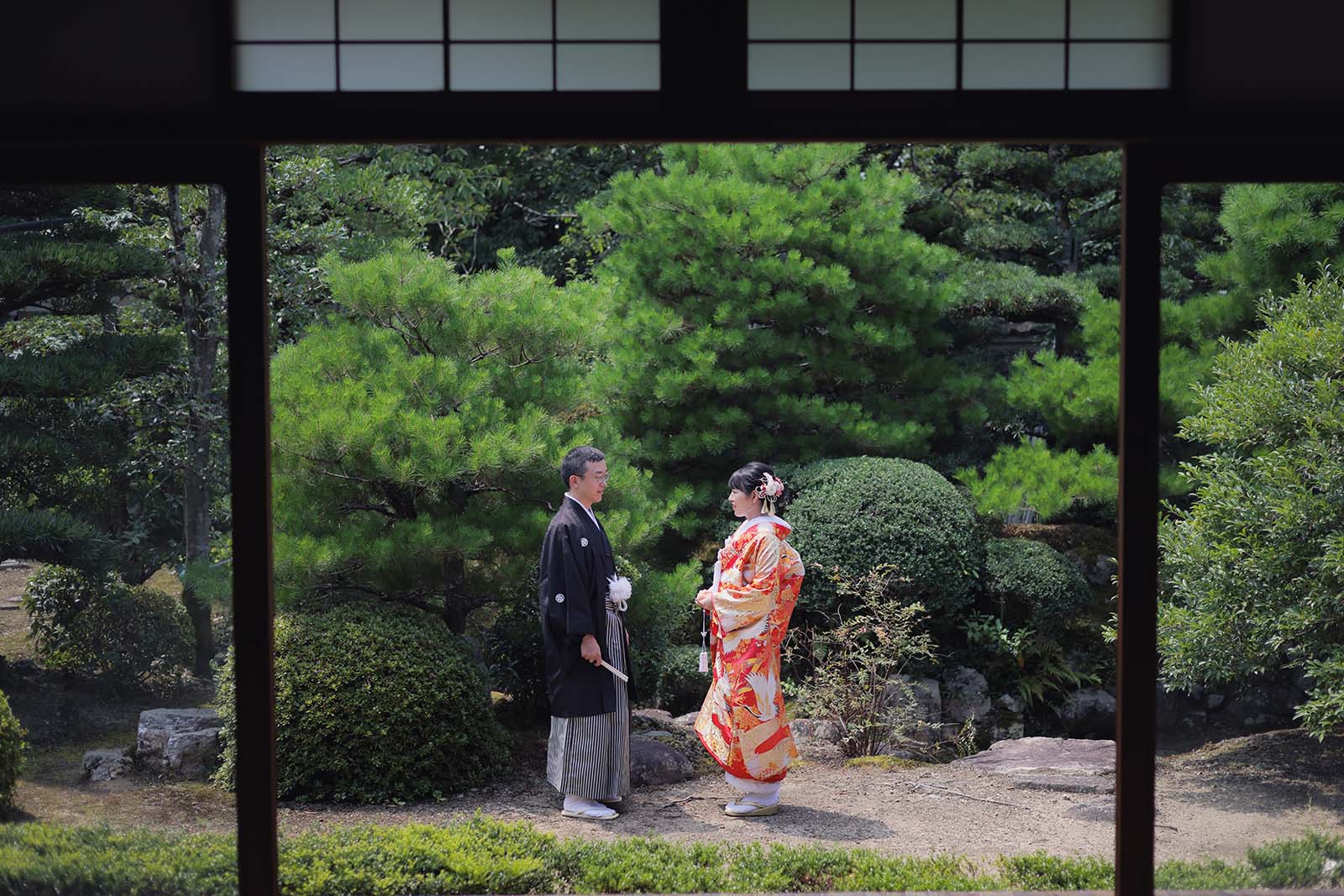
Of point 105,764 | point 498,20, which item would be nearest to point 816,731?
point 105,764

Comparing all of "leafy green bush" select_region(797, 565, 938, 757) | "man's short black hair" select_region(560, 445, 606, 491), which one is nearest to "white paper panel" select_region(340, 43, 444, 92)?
"man's short black hair" select_region(560, 445, 606, 491)

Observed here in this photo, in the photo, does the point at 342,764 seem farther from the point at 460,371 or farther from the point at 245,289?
the point at 245,289

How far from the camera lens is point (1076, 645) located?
8156mm

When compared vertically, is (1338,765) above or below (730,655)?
below

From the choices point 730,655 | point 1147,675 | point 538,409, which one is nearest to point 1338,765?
point 730,655

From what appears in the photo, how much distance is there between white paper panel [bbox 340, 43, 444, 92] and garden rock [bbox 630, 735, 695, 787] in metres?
4.14

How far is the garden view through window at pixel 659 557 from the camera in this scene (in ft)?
18.4

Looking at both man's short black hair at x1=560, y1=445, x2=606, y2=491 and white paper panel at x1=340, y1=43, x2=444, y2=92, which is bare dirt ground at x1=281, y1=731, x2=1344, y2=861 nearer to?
man's short black hair at x1=560, y1=445, x2=606, y2=491

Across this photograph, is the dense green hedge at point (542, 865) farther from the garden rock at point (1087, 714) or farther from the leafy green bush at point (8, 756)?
the garden rock at point (1087, 714)

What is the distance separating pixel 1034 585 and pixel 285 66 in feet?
19.6

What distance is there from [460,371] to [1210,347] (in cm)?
427

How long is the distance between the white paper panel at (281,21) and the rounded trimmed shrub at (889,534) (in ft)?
15.9

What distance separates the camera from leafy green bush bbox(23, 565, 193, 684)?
596cm

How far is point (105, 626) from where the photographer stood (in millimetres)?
6141
